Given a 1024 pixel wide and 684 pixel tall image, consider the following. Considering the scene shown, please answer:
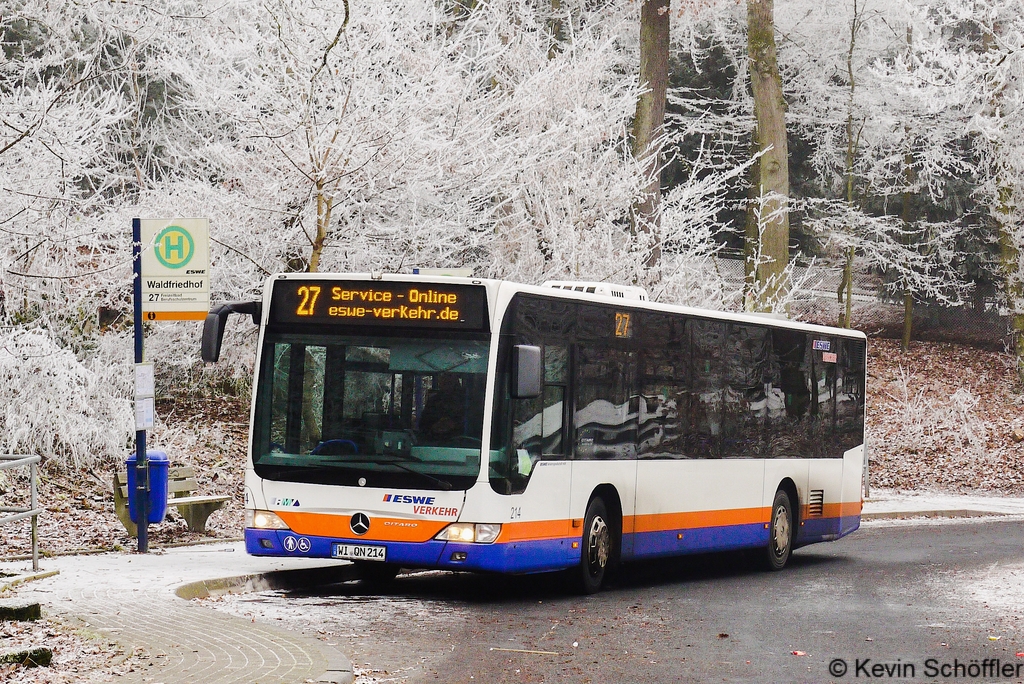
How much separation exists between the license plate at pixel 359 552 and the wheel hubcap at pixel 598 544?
208 centimetres

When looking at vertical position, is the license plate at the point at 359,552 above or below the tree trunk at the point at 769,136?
below

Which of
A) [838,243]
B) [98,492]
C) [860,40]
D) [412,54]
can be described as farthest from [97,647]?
[860,40]

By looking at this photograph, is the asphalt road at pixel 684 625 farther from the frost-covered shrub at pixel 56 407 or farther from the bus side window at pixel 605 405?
the frost-covered shrub at pixel 56 407

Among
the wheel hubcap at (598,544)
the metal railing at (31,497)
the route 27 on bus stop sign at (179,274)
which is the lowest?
the wheel hubcap at (598,544)

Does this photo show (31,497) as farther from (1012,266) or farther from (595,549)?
(1012,266)

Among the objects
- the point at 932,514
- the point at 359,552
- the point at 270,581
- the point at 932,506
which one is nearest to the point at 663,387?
the point at 359,552

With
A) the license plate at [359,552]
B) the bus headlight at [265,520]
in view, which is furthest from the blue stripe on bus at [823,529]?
the bus headlight at [265,520]

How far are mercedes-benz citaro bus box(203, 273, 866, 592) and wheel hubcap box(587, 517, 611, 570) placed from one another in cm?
2

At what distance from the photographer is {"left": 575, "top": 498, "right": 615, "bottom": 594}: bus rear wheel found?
42.4ft

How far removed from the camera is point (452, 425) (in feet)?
38.7

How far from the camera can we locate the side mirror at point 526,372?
1167cm

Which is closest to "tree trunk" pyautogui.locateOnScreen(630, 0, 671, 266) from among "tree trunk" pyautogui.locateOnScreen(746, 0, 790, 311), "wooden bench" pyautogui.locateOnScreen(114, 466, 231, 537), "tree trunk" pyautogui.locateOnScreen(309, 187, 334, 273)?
"tree trunk" pyautogui.locateOnScreen(746, 0, 790, 311)

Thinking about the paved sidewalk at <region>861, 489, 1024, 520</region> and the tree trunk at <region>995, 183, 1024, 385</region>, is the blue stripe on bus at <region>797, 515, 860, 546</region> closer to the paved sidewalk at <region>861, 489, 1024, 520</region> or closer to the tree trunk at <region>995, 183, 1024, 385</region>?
the paved sidewalk at <region>861, 489, 1024, 520</region>

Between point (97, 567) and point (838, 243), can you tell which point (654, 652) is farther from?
point (838, 243)
